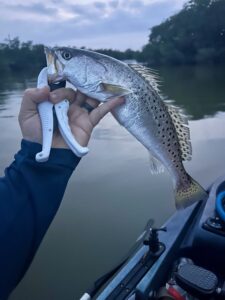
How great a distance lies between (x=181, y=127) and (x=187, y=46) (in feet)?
161

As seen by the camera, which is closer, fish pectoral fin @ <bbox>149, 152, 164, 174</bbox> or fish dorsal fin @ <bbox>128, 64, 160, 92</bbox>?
fish dorsal fin @ <bbox>128, 64, 160, 92</bbox>

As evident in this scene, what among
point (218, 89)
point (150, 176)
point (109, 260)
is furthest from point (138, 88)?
point (218, 89)

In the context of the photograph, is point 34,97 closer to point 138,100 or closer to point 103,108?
point 103,108

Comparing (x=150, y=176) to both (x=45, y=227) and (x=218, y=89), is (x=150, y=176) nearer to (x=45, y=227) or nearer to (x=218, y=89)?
(x=45, y=227)

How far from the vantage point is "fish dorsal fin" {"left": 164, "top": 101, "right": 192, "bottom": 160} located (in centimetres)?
210

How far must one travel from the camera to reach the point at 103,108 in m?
1.85

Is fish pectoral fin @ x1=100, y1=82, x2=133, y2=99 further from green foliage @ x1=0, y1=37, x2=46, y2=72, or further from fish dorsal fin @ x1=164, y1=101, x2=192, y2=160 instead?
green foliage @ x1=0, y1=37, x2=46, y2=72

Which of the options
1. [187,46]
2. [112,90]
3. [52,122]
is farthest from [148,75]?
[187,46]

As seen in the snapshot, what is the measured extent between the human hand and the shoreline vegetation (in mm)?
44646

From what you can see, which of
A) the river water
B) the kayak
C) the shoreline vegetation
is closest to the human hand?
the kayak

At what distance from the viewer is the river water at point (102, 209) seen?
386cm

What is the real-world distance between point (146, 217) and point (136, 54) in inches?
1906

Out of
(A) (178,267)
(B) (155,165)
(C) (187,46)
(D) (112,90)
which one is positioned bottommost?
(A) (178,267)

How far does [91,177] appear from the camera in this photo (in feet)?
20.7
